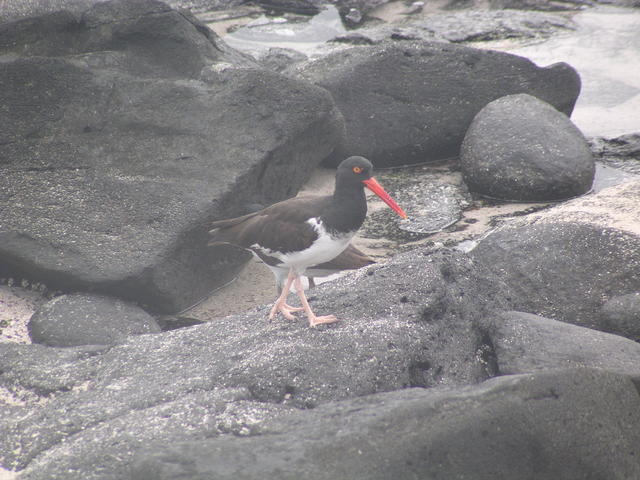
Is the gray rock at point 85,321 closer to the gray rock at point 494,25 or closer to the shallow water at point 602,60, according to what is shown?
the shallow water at point 602,60

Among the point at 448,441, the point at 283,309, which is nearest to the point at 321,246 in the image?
the point at 283,309

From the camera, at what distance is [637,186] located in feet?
17.1

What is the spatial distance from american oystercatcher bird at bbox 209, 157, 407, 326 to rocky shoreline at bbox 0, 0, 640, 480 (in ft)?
0.66

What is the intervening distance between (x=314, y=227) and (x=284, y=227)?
22 centimetres

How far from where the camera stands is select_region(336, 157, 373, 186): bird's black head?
405 centimetres

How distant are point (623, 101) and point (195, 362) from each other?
662 centimetres

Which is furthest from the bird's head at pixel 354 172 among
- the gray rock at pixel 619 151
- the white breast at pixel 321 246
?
the gray rock at pixel 619 151

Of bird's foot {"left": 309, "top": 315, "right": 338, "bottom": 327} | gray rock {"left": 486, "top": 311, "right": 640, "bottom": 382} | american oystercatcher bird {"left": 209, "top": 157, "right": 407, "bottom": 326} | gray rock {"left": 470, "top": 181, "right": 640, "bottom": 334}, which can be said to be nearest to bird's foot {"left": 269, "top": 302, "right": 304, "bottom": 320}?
american oystercatcher bird {"left": 209, "top": 157, "right": 407, "bottom": 326}

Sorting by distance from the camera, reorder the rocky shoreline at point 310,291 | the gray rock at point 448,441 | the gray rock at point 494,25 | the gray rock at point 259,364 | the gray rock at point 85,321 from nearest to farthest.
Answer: the gray rock at point 448,441
the rocky shoreline at point 310,291
the gray rock at point 259,364
the gray rock at point 85,321
the gray rock at point 494,25

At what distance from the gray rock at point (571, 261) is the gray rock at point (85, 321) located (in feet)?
7.47

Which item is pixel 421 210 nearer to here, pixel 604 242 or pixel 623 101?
pixel 604 242

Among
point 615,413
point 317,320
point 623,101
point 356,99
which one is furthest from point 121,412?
point 623,101

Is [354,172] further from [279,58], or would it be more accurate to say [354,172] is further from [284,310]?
[279,58]

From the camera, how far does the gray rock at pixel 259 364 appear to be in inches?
122
